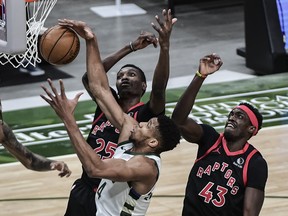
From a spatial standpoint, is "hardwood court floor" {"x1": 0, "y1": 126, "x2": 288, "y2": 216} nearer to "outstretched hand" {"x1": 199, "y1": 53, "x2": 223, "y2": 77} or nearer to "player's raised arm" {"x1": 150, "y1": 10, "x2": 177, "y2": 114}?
"player's raised arm" {"x1": 150, "y1": 10, "x2": 177, "y2": 114}

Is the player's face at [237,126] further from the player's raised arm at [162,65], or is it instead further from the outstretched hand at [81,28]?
the outstretched hand at [81,28]

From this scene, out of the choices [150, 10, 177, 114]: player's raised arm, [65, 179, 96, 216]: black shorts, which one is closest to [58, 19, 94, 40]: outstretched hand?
[150, 10, 177, 114]: player's raised arm

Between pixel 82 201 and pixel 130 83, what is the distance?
0.93 m

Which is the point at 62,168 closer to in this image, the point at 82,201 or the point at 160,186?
the point at 82,201

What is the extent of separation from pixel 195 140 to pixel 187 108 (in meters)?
0.29

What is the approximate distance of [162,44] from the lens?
6219mm

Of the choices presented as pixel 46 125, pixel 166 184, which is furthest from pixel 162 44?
pixel 46 125

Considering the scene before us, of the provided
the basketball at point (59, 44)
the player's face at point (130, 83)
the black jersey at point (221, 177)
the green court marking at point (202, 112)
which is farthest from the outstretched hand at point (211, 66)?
the green court marking at point (202, 112)

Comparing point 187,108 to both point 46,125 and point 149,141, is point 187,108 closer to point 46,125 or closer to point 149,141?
point 149,141

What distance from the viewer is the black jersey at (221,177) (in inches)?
252

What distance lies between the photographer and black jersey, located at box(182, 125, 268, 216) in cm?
640

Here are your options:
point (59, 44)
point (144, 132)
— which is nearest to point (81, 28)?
point (59, 44)

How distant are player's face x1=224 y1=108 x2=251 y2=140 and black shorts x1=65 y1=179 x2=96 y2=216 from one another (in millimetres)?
1115

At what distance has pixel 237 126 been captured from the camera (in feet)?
21.4
